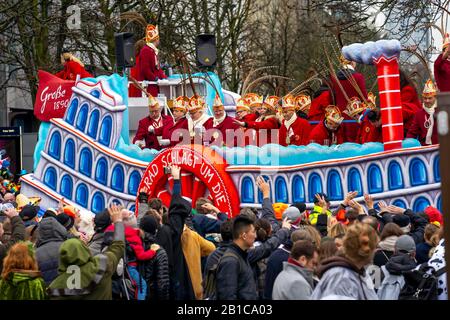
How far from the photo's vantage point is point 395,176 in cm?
1538

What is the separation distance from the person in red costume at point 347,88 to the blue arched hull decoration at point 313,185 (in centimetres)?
142

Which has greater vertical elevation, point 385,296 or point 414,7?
point 414,7

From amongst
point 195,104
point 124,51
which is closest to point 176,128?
point 195,104

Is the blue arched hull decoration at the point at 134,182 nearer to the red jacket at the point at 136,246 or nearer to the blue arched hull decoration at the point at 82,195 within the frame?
the blue arched hull decoration at the point at 82,195

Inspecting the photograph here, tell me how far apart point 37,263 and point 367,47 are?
789 cm

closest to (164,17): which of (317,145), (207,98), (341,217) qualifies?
(207,98)

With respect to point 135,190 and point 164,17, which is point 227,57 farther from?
point 135,190

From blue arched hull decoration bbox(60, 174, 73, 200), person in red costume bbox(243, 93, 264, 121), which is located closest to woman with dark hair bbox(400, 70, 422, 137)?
person in red costume bbox(243, 93, 264, 121)

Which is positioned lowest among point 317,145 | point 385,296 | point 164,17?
point 385,296

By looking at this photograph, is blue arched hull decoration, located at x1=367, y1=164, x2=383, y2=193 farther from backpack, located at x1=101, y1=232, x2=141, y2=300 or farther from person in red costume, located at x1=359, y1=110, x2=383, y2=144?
backpack, located at x1=101, y1=232, x2=141, y2=300

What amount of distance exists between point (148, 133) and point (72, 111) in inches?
53.5

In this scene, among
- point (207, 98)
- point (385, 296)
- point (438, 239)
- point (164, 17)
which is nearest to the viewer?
point (385, 296)

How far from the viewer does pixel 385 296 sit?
9055 millimetres
